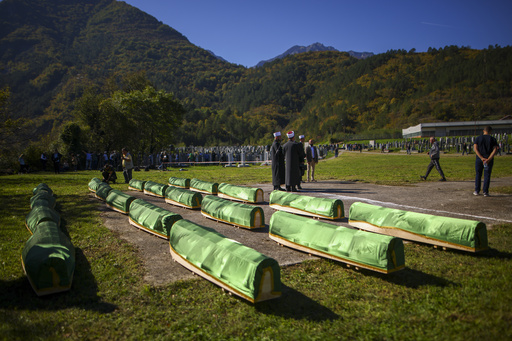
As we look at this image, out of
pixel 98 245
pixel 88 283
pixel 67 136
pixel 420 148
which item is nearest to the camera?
pixel 88 283

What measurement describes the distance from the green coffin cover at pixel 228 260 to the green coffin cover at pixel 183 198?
449cm

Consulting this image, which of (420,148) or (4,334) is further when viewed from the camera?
(420,148)

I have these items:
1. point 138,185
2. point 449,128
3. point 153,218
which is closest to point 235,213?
point 153,218

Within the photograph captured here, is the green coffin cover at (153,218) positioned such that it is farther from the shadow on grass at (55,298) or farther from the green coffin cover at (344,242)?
the green coffin cover at (344,242)

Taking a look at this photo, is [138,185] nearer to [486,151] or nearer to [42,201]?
[42,201]

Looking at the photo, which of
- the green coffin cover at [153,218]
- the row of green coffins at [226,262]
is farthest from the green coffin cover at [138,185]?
the row of green coffins at [226,262]

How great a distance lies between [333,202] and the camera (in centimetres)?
827

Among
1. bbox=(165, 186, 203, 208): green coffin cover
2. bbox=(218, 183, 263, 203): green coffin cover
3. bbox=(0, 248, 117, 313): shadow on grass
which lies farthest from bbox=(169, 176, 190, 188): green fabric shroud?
Answer: bbox=(0, 248, 117, 313): shadow on grass

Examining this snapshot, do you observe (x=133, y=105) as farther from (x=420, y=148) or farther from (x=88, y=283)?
(x=420, y=148)

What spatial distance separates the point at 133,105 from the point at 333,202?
3956 centimetres

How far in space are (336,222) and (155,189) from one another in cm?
794

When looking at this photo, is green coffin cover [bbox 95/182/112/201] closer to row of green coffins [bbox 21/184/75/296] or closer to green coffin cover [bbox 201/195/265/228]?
green coffin cover [bbox 201/195/265/228]

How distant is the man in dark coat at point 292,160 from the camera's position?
1183 cm

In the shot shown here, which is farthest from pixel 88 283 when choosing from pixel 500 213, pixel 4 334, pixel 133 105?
pixel 133 105
